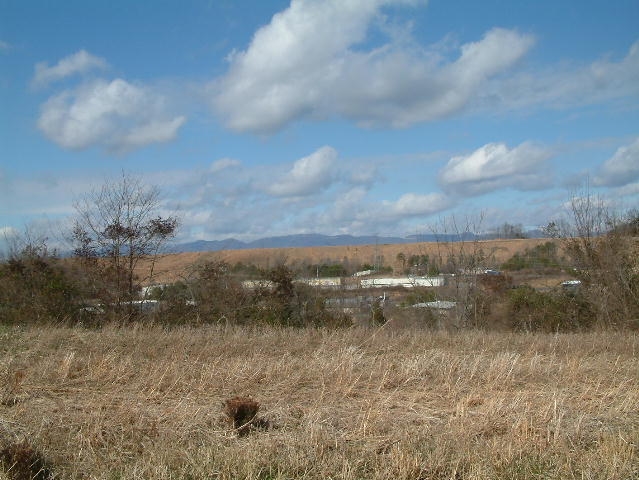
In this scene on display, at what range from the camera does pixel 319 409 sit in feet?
20.5

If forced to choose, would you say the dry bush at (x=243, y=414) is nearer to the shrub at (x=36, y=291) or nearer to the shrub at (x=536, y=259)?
the shrub at (x=36, y=291)

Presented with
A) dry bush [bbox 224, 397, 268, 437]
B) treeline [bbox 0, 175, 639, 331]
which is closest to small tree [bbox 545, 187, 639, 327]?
treeline [bbox 0, 175, 639, 331]

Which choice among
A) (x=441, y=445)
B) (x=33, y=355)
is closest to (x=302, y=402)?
(x=441, y=445)

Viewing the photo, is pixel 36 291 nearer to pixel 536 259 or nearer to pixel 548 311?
pixel 548 311

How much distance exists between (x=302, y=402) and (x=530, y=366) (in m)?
3.59

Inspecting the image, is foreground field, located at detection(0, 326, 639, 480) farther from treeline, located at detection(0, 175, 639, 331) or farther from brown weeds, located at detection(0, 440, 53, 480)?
treeline, located at detection(0, 175, 639, 331)

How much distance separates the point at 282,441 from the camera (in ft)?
17.3

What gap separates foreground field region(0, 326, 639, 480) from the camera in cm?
481

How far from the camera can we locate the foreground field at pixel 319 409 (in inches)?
189

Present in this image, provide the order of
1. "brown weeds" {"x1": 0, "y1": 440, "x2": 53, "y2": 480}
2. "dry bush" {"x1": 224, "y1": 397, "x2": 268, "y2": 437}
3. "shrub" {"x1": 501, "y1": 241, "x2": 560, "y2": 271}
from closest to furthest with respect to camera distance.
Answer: "brown weeds" {"x1": 0, "y1": 440, "x2": 53, "y2": 480} < "dry bush" {"x1": 224, "y1": 397, "x2": 268, "y2": 437} < "shrub" {"x1": 501, "y1": 241, "x2": 560, "y2": 271}

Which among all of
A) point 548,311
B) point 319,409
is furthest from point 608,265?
point 319,409

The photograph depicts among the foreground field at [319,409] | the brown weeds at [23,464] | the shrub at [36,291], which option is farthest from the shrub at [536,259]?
the brown weeds at [23,464]

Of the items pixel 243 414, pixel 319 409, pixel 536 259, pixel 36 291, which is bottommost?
pixel 319 409

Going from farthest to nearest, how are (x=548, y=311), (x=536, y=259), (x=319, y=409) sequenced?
(x=536, y=259)
(x=548, y=311)
(x=319, y=409)
